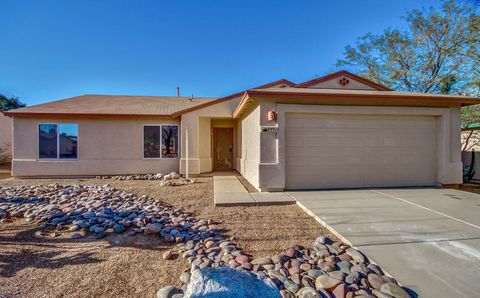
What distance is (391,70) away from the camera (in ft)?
59.3

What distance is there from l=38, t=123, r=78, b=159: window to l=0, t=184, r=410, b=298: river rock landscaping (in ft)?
12.9

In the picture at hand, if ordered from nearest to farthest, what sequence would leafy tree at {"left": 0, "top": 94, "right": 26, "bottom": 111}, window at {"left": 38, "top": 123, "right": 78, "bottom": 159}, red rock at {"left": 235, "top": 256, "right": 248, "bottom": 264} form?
red rock at {"left": 235, "top": 256, "right": 248, "bottom": 264}, window at {"left": 38, "top": 123, "right": 78, "bottom": 159}, leafy tree at {"left": 0, "top": 94, "right": 26, "bottom": 111}

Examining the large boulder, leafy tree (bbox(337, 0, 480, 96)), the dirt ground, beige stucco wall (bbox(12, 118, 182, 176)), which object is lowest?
the dirt ground

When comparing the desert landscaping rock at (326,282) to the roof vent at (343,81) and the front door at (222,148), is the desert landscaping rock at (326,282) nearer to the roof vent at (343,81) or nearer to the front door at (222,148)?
the roof vent at (343,81)

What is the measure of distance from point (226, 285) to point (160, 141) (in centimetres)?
978

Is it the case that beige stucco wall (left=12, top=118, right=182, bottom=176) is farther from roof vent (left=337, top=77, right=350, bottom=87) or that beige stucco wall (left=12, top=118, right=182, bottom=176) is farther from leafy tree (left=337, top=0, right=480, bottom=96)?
leafy tree (left=337, top=0, right=480, bottom=96)

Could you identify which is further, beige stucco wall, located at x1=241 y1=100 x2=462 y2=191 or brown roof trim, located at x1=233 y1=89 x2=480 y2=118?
beige stucco wall, located at x1=241 y1=100 x2=462 y2=191

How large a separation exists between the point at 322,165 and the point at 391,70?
1544 cm

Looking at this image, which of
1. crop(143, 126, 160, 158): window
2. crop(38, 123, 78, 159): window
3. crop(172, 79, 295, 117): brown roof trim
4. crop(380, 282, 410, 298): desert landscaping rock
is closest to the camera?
crop(380, 282, 410, 298): desert landscaping rock

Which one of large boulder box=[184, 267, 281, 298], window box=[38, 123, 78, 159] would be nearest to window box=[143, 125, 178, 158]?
window box=[38, 123, 78, 159]

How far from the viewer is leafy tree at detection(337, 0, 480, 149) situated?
13562 mm

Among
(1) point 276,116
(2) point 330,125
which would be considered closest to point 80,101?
(1) point 276,116

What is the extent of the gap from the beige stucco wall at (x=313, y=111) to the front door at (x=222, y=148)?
16.9ft

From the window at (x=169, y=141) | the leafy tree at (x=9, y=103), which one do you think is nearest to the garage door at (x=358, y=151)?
the window at (x=169, y=141)
